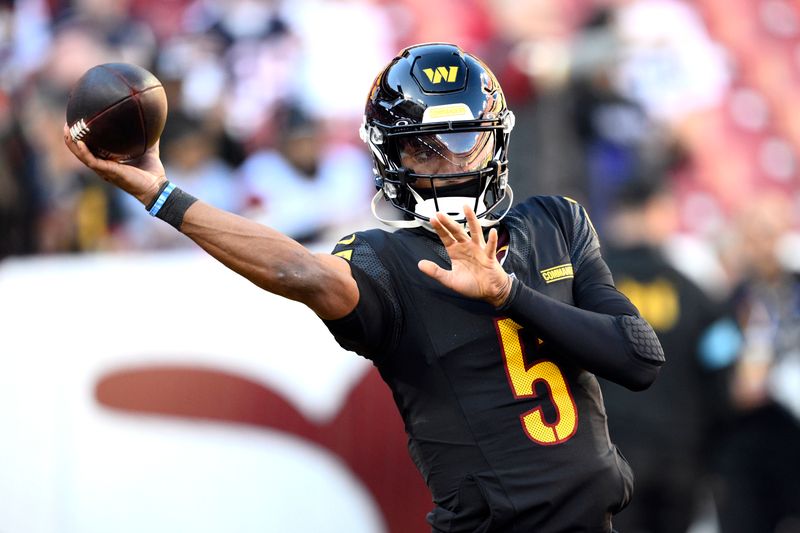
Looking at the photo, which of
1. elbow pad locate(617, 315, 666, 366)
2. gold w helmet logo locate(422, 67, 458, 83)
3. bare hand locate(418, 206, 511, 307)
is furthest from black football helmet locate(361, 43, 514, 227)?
elbow pad locate(617, 315, 666, 366)

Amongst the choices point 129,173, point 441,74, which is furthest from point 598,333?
point 129,173

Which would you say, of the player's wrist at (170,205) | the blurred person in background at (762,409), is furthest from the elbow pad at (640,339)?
the blurred person in background at (762,409)

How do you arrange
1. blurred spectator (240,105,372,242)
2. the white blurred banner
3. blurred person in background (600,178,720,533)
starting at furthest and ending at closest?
blurred spectator (240,105,372,242) < blurred person in background (600,178,720,533) < the white blurred banner

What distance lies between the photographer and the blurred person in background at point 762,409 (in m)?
6.41

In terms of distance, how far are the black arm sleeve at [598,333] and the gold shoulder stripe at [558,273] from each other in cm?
11

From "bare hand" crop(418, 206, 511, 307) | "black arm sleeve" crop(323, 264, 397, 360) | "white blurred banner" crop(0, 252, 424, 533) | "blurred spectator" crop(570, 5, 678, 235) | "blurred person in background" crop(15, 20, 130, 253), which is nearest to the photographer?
"bare hand" crop(418, 206, 511, 307)

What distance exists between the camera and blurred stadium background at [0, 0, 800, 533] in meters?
5.13

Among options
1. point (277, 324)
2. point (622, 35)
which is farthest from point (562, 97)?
point (277, 324)

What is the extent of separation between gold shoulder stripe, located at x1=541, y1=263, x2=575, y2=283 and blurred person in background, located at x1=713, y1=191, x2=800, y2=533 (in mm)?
3220

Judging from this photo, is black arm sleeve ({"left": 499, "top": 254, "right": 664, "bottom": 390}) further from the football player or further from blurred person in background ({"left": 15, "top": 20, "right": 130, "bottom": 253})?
blurred person in background ({"left": 15, "top": 20, "right": 130, "bottom": 253})

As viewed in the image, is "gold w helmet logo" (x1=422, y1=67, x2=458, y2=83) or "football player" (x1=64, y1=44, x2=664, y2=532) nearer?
"football player" (x1=64, y1=44, x2=664, y2=532)

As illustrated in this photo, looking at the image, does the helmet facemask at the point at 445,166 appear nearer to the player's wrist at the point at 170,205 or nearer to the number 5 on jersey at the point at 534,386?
the number 5 on jersey at the point at 534,386

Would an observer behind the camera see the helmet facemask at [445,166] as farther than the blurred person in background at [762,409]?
No

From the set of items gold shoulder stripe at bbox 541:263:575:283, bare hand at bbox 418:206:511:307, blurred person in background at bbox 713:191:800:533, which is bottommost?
blurred person in background at bbox 713:191:800:533
